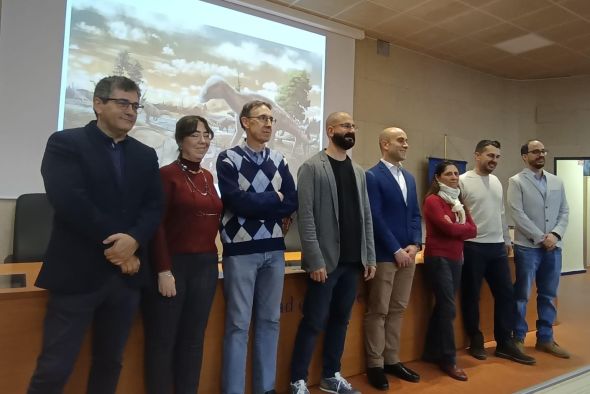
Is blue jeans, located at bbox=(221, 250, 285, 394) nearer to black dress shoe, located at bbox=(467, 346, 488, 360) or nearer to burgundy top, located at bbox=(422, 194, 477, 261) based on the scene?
burgundy top, located at bbox=(422, 194, 477, 261)

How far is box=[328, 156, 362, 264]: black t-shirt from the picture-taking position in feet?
6.86

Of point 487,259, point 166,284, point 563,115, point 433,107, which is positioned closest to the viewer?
point 166,284

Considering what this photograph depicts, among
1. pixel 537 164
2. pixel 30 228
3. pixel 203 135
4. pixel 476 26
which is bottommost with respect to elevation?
pixel 30 228

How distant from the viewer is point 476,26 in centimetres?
453

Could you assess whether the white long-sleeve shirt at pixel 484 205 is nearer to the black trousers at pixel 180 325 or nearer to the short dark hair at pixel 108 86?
the black trousers at pixel 180 325

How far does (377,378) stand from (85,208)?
177 cm

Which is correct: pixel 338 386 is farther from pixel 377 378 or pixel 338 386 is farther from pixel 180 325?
pixel 180 325

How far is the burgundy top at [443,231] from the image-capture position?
8.13ft

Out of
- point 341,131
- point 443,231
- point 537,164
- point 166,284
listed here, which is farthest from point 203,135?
point 537,164

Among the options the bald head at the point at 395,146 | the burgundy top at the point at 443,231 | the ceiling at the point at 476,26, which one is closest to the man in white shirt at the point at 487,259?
the burgundy top at the point at 443,231

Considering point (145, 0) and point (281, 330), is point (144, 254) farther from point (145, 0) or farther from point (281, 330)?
point (145, 0)

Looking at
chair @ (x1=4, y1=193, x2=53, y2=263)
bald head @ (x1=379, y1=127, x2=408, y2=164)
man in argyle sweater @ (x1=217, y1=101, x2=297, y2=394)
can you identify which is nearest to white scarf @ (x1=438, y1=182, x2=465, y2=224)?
bald head @ (x1=379, y1=127, x2=408, y2=164)

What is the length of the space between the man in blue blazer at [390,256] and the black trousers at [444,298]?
0.75 feet

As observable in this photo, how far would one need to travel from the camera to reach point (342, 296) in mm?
2131
